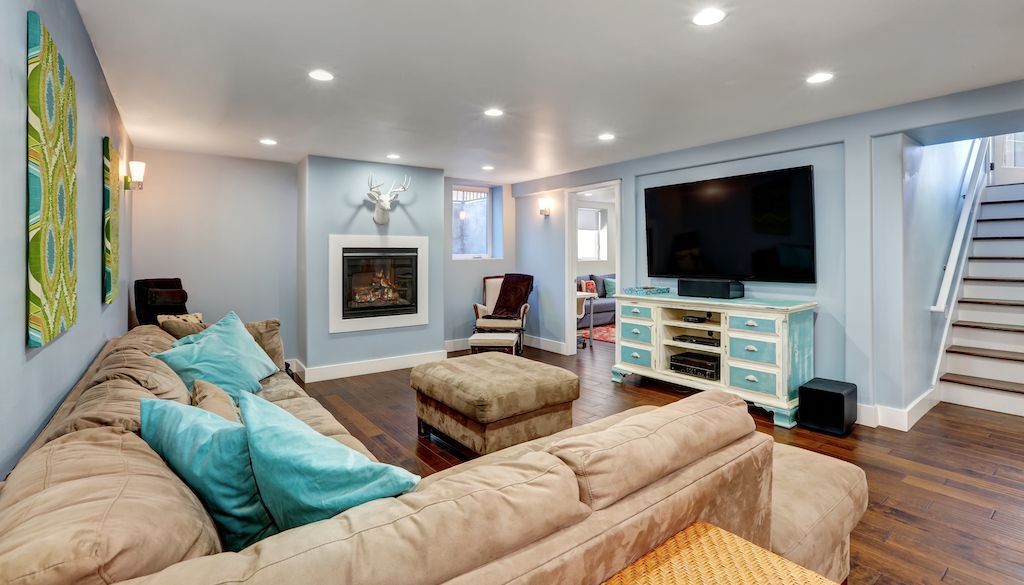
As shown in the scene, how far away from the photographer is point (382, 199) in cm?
526

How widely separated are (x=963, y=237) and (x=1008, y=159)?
85.0 inches

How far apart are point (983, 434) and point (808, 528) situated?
9.86ft

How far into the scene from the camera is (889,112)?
3.45 metres

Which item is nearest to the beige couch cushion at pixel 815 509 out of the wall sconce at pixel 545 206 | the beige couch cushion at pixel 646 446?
the beige couch cushion at pixel 646 446

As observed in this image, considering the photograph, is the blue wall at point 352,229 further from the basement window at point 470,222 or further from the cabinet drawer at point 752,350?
the cabinet drawer at point 752,350

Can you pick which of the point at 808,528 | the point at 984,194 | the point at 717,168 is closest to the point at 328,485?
the point at 808,528

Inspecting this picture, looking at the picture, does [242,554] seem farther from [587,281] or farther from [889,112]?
[587,281]

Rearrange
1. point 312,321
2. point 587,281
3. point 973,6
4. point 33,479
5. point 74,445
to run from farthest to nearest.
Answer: point 587,281, point 312,321, point 973,6, point 74,445, point 33,479

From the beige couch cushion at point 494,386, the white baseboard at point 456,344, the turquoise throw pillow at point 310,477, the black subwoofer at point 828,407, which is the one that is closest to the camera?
the turquoise throw pillow at point 310,477

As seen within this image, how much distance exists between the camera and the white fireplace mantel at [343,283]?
511 centimetres

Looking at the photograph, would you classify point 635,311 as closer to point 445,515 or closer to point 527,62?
point 527,62

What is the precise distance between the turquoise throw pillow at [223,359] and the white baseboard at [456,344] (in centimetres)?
365

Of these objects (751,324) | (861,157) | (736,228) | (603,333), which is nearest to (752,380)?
(751,324)

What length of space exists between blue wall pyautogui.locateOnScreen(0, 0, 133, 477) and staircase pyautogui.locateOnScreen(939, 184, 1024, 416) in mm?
5619
